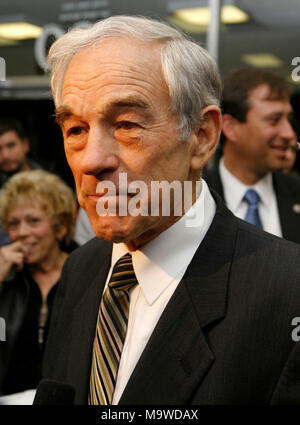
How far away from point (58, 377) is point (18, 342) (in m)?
1.32

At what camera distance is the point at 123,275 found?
1.42m

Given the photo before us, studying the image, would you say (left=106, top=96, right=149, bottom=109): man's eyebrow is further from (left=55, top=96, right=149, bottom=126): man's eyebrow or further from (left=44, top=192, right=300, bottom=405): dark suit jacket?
(left=44, top=192, right=300, bottom=405): dark suit jacket

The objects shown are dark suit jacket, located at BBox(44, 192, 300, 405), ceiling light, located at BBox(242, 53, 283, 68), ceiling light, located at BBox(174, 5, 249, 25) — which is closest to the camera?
dark suit jacket, located at BBox(44, 192, 300, 405)

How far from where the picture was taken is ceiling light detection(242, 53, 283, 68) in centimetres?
360

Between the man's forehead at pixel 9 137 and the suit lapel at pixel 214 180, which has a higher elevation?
the man's forehead at pixel 9 137

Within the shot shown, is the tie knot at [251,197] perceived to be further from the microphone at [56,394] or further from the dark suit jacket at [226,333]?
the microphone at [56,394]

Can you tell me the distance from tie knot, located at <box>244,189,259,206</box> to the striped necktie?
160cm

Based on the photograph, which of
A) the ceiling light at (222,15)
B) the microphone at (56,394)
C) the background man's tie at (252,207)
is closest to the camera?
the microphone at (56,394)

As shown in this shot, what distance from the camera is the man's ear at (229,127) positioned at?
312 cm

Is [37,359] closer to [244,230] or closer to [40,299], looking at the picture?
[40,299]

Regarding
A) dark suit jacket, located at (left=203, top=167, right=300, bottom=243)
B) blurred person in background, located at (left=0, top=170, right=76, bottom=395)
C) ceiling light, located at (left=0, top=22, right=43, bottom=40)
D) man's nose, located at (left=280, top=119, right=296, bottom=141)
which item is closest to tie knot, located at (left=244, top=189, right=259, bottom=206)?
dark suit jacket, located at (left=203, top=167, right=300, bottom=243)

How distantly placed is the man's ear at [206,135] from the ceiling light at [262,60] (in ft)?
7.93

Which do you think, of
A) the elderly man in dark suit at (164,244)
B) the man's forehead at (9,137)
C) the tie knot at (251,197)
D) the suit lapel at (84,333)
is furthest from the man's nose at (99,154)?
the man's forehead at (9,137)
